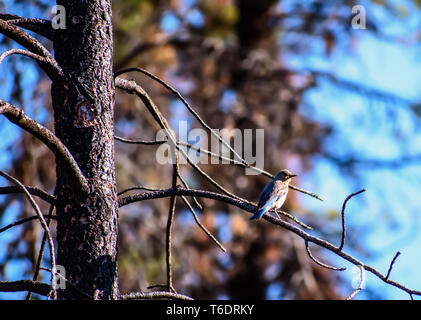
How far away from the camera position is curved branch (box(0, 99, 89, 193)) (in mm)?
2586

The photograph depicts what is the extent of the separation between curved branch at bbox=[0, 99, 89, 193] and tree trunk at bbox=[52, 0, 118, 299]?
0.15 ft

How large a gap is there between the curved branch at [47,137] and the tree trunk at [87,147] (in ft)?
0.15

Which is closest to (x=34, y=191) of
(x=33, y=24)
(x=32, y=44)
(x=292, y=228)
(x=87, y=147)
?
(x=87, y=147)

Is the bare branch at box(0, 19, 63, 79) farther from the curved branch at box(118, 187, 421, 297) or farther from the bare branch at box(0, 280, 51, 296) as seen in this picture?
the bare branch at box(0, 280, 51, 296)

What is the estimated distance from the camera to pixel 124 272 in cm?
1007

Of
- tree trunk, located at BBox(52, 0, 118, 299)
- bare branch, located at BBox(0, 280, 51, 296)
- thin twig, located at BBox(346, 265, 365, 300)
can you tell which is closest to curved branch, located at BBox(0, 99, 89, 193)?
tree trunk, located at BBox(52, 0, 118, 299)

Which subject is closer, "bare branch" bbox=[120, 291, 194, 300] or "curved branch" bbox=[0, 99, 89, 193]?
"curved branch" bbox=[0, 99, 89, 193]

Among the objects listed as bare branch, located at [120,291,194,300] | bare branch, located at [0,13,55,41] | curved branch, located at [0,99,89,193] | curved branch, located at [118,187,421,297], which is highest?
bare branch, located at [0,13,55,41]

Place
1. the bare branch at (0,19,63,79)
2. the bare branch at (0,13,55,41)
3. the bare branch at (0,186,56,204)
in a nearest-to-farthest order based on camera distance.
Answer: the bare branch at (0,19,63,79) → the bare branch at (0,186,56,204) → the bare branch at (0,13,55,41)

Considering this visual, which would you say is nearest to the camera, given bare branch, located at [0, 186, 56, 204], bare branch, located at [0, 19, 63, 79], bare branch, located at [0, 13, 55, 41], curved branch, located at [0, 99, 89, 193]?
A: curved branch, located at [0, 99, 89, 193]

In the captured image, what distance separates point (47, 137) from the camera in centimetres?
270

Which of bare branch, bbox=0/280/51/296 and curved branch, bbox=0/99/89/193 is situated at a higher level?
curved branch, bbox=0/99/89/193
